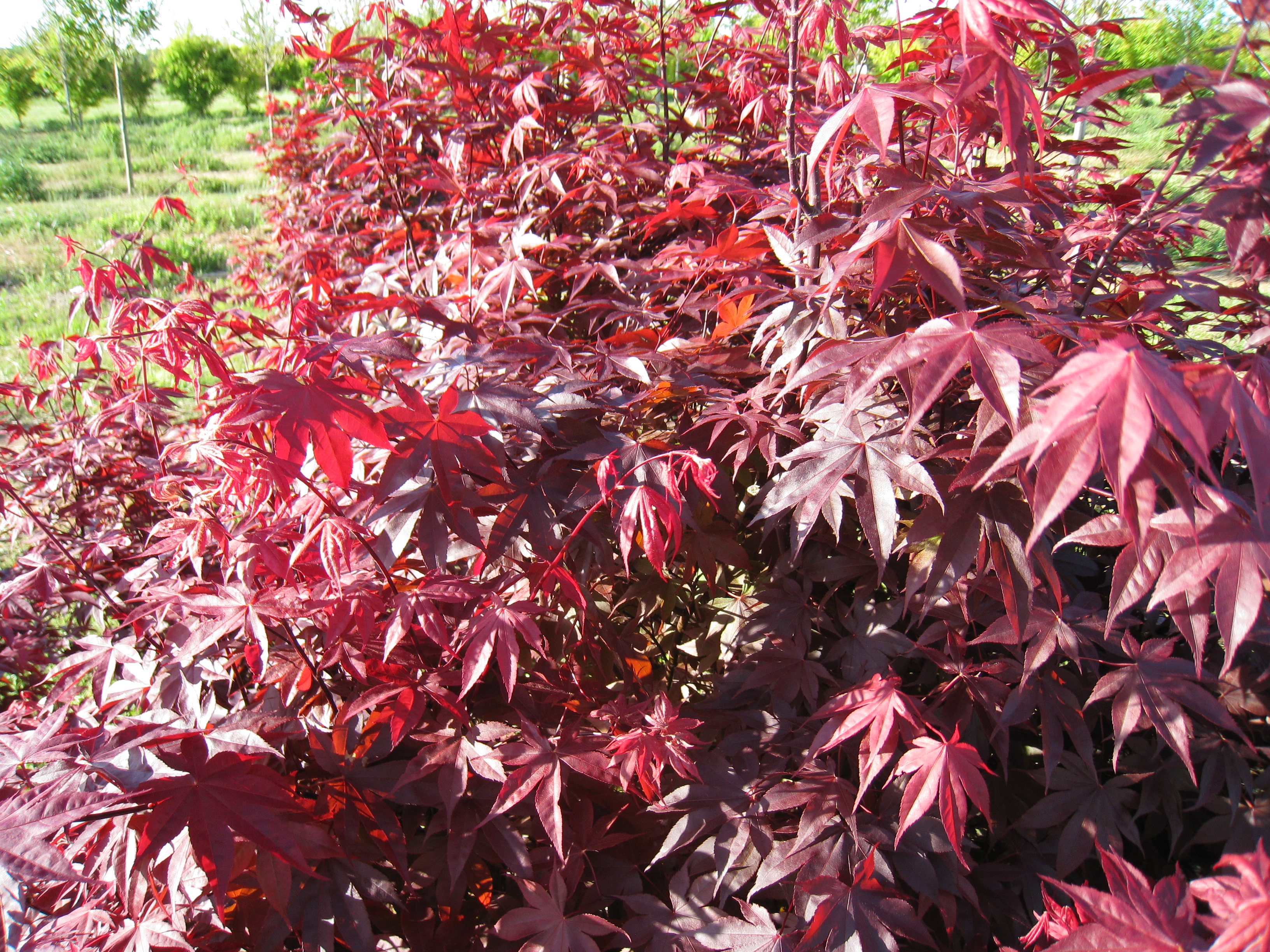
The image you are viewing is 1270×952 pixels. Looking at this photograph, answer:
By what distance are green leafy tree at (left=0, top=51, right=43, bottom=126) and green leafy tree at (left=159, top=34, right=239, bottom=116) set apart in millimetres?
3761

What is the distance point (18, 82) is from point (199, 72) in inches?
191

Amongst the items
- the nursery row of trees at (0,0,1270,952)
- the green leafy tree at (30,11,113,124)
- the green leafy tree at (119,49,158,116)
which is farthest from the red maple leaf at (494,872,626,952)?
the green leafy tree at (119,49,158,116)

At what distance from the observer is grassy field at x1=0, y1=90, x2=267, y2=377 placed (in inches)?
361

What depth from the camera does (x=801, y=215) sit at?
180 centimetres

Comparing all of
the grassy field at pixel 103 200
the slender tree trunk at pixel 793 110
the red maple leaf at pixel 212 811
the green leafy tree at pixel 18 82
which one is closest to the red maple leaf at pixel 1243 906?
the red maple leaf at pixel 212 811

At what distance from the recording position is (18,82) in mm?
21250

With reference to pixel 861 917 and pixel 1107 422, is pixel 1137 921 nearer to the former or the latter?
pixel 861 917

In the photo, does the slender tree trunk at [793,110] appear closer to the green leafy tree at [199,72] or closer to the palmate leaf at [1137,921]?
the palmate leaf at [1137,921]

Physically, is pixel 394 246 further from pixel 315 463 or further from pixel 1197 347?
pixel 1197 347

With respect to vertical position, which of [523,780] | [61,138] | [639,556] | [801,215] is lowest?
[523,780]

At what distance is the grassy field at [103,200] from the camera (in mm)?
9172

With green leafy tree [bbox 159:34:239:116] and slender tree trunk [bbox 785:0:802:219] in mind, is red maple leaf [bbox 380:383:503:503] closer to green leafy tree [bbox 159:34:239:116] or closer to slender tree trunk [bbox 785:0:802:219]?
slender tree trunk [bbox 785:0:802:219]

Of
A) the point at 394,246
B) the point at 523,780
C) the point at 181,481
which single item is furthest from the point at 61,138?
the point at 523,780

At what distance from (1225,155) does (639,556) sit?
1.34 meters
